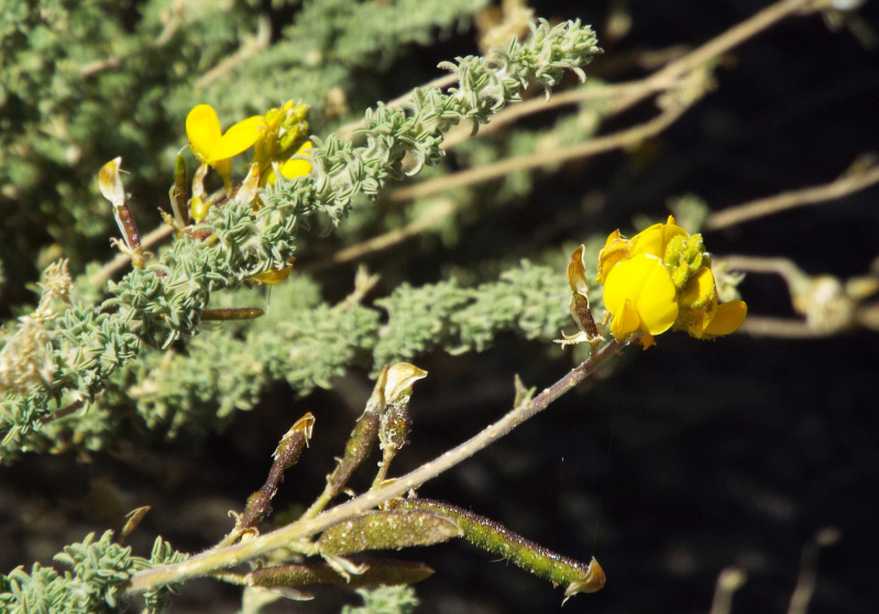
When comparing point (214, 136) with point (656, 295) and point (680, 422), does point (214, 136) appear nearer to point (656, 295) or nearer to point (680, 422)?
point (656, 295)

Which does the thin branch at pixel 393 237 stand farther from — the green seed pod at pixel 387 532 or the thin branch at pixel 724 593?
the thin branch at pixel 724 593

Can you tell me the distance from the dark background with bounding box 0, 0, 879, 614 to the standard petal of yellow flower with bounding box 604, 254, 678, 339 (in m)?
0.56

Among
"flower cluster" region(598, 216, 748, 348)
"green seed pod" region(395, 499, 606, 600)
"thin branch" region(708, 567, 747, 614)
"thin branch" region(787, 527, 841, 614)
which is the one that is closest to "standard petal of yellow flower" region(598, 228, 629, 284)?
"flower cluster" region(598, 216, 748, 348)

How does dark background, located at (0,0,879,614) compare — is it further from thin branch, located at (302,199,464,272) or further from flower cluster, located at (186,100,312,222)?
flower cluster, located at (186,100,312,222)

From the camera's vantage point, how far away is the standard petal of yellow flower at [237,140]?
0.64 m

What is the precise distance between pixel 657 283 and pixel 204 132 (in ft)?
1.01

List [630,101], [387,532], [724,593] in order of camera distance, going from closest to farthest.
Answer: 1. [387,532]
2. [630,101]
3. [724,593]

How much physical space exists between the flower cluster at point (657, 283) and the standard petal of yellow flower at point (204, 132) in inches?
10.5

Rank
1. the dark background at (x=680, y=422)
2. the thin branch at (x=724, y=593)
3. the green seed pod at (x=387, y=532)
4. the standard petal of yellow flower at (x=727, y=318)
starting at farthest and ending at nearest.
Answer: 1. the thin branch at (x=724, y=593)
2. the dark background at (x=680, y=422)
3. the standard petal of yellow flower at (x=727, y=318)
4. the green seed pod at (x=387, y=532)

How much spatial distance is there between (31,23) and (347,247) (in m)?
0.40

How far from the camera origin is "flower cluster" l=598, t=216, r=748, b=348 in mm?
573

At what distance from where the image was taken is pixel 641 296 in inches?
22.6

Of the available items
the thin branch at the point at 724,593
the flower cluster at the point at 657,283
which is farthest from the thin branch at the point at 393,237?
the thin branch at the point at 724,593

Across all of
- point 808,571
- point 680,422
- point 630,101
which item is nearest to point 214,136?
point 630,101
